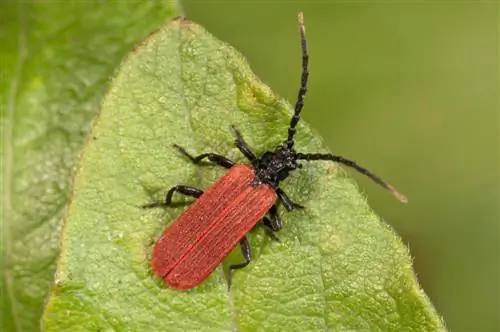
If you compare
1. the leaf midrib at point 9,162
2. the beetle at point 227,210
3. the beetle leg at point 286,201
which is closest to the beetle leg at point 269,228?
the beetle at point 227,210

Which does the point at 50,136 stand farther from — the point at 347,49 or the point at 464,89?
the point at 464,89

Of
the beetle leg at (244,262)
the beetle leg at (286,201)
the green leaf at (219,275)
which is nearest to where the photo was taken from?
the green leaf at (219,275)

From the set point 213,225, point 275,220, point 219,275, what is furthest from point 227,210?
point 219,275

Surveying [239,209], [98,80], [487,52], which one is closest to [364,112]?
[487,52]

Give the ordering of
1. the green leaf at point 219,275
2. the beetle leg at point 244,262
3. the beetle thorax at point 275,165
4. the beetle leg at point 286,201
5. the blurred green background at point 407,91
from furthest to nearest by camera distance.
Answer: the blurred green background at point 407,91 < the beetle thorax at point 275,165 < the beetle leg at point 286,201 < the beetle leg at point 244,262 < the green leaf at point 219,275

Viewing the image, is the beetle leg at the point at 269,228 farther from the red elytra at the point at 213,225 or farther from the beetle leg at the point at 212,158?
the beetle leg at the point at 212,158

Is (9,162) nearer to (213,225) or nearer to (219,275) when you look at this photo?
(213,225)

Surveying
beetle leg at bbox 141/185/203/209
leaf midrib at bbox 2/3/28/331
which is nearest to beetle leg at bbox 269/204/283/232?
beetle leg at bbox 141/185/203/209

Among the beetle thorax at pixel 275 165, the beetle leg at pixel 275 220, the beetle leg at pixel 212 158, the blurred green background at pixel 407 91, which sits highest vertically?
the blurred green background at pixel 407 91
